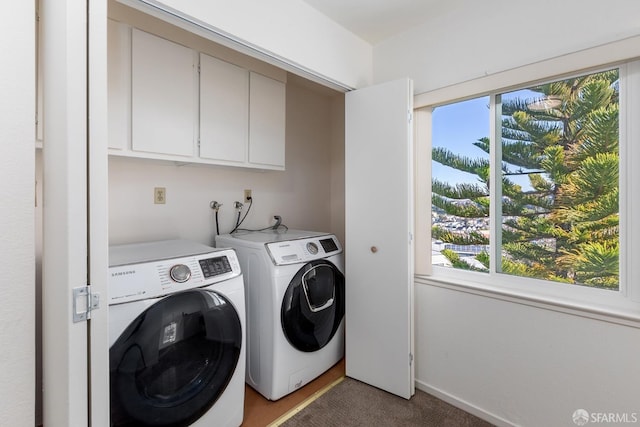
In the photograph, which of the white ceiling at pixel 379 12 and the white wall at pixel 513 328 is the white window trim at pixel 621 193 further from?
the white ceiling at pixel 379 12

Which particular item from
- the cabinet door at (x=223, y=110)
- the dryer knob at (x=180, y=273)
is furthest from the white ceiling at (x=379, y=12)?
the dryer knob at (x=180, y=273)

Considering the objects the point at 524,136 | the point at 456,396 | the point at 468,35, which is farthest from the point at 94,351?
the point at 468,35

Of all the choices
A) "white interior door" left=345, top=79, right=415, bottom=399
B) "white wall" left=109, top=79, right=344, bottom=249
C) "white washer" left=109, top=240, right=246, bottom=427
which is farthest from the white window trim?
"white wall" left=109, top=79, right=344, bottom=249

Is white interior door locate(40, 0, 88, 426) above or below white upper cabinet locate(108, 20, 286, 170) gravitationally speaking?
below

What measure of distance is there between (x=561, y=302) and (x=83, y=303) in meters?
2.00

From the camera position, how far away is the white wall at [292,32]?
4.55 ft

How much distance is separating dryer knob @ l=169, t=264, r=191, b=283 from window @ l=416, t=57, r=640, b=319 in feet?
4.81

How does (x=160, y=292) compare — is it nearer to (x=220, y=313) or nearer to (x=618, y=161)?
(x=220, y=313)

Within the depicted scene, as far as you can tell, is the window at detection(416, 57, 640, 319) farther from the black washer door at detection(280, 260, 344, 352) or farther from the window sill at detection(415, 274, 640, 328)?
the black washer door at detection(280, 260, 344, 352)

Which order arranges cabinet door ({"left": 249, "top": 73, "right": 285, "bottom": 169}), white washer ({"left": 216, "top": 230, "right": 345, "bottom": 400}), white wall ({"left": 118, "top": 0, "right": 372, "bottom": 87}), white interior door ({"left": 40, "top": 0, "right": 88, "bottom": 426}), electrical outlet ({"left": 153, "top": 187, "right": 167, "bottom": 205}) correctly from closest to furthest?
white interior door ({"left": 40, "top": 0, "right": 88, "bottom": 426}), white wall ({"left": 118, "top": 0, "right": 372, "bottom": 87}), white washer ({"left": 216, "top": 230, "right": 345, "bottom": 400}), electrical outlet ({"left": 153, "top": 187, "right": 167, "bottom": 205}), cabinet door ({"left": 249, "top": 73, "right": 285, "bottom": 169})

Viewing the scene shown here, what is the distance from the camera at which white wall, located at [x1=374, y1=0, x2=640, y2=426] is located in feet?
4.67

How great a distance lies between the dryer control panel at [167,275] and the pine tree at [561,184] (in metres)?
1.59

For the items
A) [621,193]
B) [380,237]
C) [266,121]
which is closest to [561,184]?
[621,193]

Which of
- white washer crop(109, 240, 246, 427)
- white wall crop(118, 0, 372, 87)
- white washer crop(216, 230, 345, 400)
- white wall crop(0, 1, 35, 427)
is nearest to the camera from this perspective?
white wall crop(0, 1, 35, 427)
